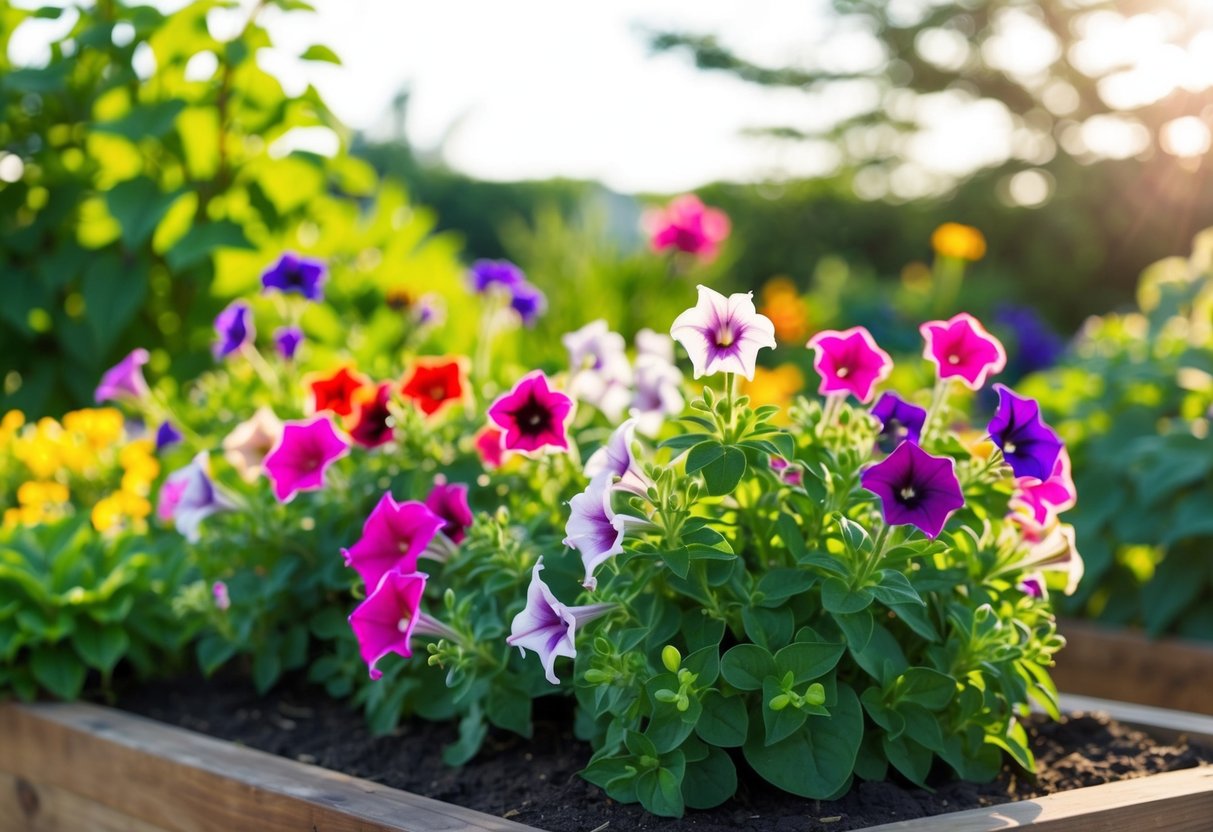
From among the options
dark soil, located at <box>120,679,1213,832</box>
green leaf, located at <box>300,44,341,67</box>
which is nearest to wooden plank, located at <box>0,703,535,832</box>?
dark soil, located at <box>120,679,1213,832</box>

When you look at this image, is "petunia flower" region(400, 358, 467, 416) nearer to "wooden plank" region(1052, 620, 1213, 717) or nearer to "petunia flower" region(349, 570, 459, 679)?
"petunia flower" region(349, 570, 459, 679)

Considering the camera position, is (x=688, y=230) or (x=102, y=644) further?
(x=688, y=230)

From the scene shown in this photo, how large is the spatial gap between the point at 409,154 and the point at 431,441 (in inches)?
596

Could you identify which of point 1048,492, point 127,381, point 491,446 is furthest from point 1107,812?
point 127,381

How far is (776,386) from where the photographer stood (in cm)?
471

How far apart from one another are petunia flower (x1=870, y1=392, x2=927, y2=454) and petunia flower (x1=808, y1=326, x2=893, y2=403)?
9cm

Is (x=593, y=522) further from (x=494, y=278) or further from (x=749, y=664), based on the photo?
(x=494, y=278)

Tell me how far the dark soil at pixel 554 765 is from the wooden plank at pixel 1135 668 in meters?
0.73

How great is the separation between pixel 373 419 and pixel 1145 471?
1883mm

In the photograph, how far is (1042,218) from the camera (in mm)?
12547

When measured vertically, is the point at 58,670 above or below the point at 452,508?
below

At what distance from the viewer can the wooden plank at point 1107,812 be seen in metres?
1.54

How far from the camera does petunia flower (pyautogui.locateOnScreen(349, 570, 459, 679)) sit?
174cm

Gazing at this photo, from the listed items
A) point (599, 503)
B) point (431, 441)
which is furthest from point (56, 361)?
point (599, 503)
